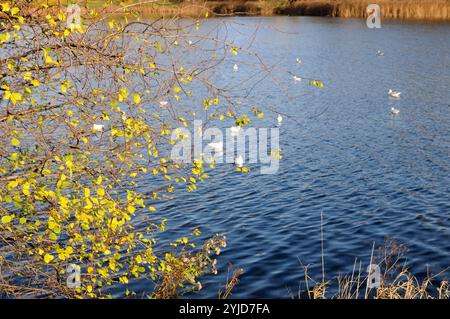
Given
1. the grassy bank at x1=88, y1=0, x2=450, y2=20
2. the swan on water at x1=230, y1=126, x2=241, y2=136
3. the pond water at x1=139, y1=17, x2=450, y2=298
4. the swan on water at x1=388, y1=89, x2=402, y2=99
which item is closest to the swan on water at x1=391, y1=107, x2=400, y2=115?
the pond water at x1=139, y1=17, x2=450, y2=298

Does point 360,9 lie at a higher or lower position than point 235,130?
higher

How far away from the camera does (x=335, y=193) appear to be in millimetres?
19500

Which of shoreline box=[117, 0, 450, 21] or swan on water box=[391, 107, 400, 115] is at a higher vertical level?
shoreline box=[117, 0, 450, 21]

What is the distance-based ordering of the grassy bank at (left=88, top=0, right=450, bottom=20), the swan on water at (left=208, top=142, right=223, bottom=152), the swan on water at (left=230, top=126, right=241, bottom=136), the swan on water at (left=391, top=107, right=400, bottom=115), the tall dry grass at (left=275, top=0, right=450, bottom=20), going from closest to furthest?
the swan on water at (left=208, top=142, right=223, bottom=152) < the swan on water at (left=230, top=126, right=241, bottom=136) < the swan on water at (left=391, top=107, right=400, bottom=115) < the grassy bank at (left=88, top=0, right=450, bottom=20) < the tall dry grass at (left=275, top=0, right=450, bottom=20)

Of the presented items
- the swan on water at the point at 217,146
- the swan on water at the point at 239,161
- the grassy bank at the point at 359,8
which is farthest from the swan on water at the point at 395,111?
the grassy bank at the point at 359,8

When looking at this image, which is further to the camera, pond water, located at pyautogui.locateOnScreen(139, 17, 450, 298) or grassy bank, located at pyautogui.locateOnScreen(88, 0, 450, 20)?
grassy bank, located at pyautogui.locateOnScreen(88, 0, 450, 20)

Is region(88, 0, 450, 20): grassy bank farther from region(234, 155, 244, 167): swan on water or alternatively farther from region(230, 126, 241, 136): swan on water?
region(234, 155, 244, 167): swan on water

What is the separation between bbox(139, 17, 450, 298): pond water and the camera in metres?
14.7

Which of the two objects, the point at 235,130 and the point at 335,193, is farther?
the point at 235,130

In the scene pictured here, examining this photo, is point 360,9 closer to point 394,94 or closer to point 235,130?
point 394,94

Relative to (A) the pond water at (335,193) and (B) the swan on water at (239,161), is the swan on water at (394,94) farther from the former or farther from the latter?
(B) the swan on water at (239,161)

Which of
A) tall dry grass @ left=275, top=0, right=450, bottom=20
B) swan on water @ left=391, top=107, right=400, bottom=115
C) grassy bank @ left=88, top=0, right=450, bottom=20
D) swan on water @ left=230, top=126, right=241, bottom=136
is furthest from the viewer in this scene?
tall dry grass @ left=275, top=0, right=450, bottom=20

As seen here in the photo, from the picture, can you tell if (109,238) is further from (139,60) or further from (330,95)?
(330,95)

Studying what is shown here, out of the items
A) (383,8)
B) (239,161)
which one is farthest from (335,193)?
(383,8)
